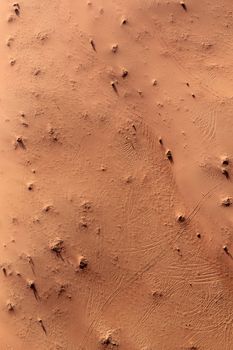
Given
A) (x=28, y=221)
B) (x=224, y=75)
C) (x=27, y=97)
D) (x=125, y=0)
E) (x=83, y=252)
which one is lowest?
(x=83, y=252)

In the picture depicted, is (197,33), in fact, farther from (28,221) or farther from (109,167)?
(28,221)

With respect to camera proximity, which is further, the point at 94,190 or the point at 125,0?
the point at 125,0

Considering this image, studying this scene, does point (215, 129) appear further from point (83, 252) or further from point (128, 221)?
point (83, 252)

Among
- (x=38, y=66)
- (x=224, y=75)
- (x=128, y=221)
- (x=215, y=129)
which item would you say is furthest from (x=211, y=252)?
(x=38, y=66)

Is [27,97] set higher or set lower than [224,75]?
higher

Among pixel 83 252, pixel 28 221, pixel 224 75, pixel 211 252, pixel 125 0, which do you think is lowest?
pixel 211 252

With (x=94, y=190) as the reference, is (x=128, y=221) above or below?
below

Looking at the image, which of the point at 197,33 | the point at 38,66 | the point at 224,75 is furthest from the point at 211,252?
the point at 38,66
